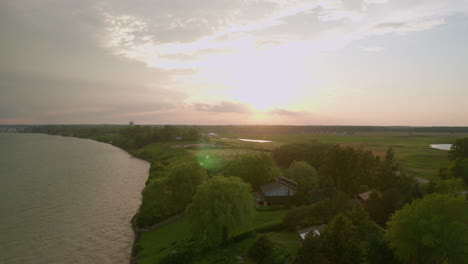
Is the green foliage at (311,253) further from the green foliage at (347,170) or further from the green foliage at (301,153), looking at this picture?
the green foliage at (301,153)

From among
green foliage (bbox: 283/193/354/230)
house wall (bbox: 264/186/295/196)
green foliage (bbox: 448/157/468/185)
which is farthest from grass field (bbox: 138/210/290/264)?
green foliage (bbox: 448/157/468/185)

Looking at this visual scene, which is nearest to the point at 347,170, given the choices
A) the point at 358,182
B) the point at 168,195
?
the point at 358,182

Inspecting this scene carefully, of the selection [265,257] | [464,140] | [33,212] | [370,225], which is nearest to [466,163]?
[464,140]

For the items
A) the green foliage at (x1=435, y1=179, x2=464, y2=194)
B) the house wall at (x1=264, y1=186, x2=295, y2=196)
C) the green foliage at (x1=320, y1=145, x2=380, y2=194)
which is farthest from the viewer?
the green foliage at (x1=320, y1=145, x2=380, y2=194)

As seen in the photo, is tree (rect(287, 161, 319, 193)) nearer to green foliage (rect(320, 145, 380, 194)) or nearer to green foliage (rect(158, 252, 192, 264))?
green foliage (rect(320, 145, 380, 194))

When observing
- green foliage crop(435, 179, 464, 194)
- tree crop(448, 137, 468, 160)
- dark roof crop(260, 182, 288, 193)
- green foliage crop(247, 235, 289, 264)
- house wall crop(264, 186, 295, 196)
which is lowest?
green foliage crop(247, 235, 289, 264)

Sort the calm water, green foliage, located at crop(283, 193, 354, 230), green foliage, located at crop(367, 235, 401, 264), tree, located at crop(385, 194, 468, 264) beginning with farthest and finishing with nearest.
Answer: the calm water < green foliage, located at crop(283, 193, 354, 230) < green foliage, located at crop(367, 235, 401, 264) < tree, located at crop(385, 194, 468, 264)

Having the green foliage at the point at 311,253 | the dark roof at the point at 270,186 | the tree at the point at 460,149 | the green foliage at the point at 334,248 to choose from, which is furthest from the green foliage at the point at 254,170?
the tree at the point at 460,149
